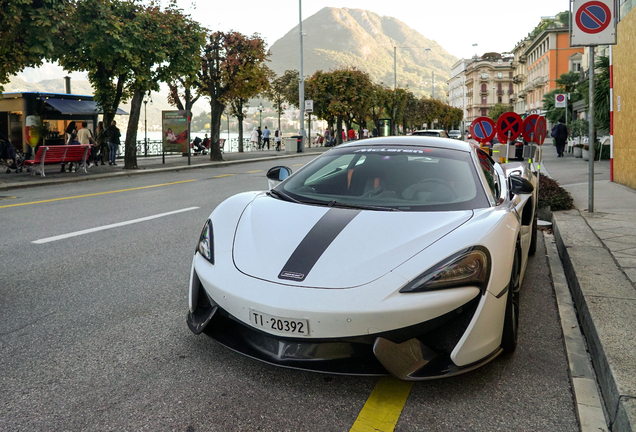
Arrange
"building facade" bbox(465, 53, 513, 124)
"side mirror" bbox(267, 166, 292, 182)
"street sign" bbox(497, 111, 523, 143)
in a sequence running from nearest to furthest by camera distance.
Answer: "side mirror" bbox(267, 166, 292, 182)
"street sign" bbox(497, 111, 523, 143)
"building facade" bbox(465, 53, 513, 124)

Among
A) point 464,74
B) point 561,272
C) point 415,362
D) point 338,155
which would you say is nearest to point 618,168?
point 561,272

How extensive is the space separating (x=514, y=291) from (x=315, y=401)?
1.38 m

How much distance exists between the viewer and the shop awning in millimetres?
25530

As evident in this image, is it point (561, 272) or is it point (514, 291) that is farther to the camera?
point (561, 272)

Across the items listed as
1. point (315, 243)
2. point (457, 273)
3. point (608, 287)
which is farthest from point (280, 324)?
point (608, 287)

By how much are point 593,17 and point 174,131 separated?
20091 millimetres

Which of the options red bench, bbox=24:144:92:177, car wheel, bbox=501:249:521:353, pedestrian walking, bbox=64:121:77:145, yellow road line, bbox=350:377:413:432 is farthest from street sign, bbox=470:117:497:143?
pedestrian walking, bbox=64:121:77:145

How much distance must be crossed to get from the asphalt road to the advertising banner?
2055cm

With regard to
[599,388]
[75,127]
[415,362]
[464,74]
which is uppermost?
[464,74]

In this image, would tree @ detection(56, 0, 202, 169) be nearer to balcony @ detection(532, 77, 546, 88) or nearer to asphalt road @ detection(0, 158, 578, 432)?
asphalt road @ detection(0, 158, 578, 432)

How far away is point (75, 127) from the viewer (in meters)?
25.7

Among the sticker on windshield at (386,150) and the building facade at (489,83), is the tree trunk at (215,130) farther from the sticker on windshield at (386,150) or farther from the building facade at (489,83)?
the building facade at (489,83)

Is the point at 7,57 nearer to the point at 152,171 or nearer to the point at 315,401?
the point at 152,171

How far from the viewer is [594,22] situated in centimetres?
835
